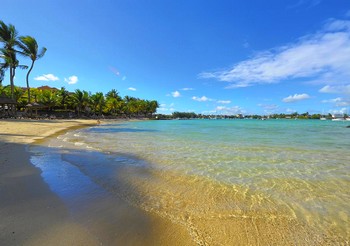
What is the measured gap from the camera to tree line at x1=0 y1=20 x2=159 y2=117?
3197 cm

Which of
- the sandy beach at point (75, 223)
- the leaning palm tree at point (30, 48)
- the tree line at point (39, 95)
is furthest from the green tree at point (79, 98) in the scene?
the sandy beach at point (75, 223)

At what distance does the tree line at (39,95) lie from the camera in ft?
105

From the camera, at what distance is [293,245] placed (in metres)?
2.91

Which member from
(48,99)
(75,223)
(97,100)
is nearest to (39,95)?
(48,99)

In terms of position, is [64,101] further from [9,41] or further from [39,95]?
[9,41]

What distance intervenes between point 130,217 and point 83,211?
Result: 84 cm

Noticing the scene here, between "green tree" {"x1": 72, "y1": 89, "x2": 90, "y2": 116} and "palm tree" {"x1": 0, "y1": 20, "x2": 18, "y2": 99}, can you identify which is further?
"green tree" {"x1": 72, "y1": 89, "x2": 90, "y2": 116}

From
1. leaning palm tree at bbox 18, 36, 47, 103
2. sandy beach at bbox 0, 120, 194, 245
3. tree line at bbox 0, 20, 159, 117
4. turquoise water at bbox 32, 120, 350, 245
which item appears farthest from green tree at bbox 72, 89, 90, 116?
sandy beach at bbox 0, 120, 194, 245

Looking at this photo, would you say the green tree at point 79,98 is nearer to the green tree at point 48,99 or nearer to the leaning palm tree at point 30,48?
the green tree at point 48,99

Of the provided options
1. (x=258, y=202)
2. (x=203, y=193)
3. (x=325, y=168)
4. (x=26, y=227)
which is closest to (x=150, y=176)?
(x=203, y=193)

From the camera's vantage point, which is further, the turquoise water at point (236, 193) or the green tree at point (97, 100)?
the green tree at point (97, 100)

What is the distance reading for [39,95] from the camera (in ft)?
162

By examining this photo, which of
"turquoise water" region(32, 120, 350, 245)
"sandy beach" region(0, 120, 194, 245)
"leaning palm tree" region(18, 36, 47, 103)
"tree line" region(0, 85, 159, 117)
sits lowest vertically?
"turquoise water" region(32, 120, 350, 245)

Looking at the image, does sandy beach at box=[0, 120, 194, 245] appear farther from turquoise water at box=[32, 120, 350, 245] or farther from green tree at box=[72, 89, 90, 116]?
green tree at box=[72, 89, 90, 116]
